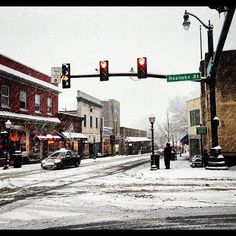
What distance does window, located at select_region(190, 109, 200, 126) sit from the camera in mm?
27734

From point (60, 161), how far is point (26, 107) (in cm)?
914

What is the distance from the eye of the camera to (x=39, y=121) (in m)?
30.0

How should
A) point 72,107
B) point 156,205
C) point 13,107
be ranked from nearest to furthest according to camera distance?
point 156,205
point 13,107
point 72,107

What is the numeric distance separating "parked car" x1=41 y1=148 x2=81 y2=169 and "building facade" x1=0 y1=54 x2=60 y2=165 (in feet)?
12.2

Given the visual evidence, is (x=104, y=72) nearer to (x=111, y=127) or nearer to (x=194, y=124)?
(x=194, y=124)

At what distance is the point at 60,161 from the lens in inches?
884

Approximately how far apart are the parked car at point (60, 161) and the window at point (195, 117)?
1125 cm

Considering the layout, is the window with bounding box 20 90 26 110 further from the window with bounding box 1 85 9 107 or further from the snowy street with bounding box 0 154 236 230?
the snowy street with bounding box 0 154 236 230

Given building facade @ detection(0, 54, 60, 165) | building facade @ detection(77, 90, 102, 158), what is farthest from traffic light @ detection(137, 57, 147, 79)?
building facade @ detection(77, 90, 102, 158)

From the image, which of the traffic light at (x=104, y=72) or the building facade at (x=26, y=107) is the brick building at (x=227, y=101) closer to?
the traffic light at (x=104, y=72)

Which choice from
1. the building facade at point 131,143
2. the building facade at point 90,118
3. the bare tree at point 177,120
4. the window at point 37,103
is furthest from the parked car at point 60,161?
the building facade at point 131,143

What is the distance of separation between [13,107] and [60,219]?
73.0 feet
